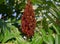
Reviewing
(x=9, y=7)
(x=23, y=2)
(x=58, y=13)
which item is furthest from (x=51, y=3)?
(x=9, y=7)

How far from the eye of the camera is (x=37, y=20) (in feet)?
7.10

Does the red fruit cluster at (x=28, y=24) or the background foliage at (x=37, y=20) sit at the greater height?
the red fruit cluster at (x=28, y=24)

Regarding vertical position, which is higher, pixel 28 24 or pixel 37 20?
pixel 28 24

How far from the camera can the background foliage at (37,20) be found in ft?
5.76

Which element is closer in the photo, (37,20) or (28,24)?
(28,24)

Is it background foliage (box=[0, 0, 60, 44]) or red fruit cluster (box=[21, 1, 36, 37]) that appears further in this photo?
background foliage (box=[0, 0, 60, 44])

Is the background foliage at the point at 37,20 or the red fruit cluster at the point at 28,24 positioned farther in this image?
the background foliage at the point at 37,20

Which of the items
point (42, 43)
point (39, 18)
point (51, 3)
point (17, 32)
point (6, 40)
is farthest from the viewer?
point (39, 18)

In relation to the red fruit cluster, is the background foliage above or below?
below

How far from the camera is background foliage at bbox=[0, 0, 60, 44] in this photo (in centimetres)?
176

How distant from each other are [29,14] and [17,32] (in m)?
0.31

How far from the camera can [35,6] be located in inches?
86.2

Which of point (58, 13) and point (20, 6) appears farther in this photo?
point (20, 6)

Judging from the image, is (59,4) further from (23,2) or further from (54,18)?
(23,2)
